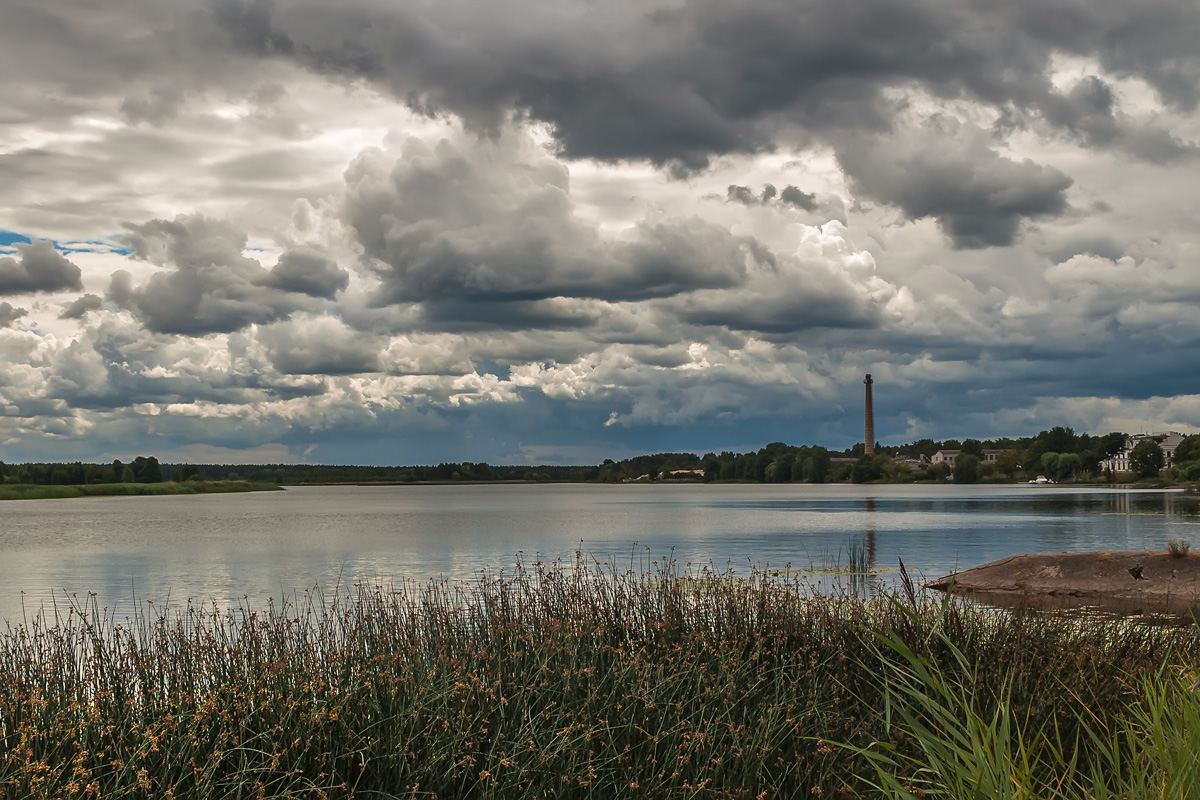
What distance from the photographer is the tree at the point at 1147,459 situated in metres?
168

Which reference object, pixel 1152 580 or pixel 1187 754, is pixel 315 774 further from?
pixel 1152 580

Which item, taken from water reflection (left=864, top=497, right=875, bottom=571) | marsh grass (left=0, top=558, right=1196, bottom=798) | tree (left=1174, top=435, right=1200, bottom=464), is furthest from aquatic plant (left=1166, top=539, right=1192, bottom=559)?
tree (left=1174, top=435, right=1200, bottom=464)

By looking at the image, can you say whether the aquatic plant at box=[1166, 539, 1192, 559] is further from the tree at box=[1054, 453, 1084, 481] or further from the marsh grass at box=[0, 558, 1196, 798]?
the tree at box=[1054, 453, 1084, 481]

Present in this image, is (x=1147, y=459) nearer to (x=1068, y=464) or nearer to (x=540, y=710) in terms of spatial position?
(x=1068, y=464)

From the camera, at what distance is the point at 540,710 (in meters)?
8.90

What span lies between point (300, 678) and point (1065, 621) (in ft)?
33.3

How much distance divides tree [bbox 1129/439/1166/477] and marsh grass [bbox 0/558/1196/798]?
18138 cm

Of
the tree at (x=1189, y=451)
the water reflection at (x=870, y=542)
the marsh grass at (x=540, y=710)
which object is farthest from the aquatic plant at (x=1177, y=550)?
the tree at (x=1189, y=451)

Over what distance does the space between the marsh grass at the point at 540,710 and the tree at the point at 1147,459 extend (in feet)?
595

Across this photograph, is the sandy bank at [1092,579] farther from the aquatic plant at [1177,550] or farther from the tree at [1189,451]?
the tree at [1189,451]

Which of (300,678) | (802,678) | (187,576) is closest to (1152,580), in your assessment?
(802,678)

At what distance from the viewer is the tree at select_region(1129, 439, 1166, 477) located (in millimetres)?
168438

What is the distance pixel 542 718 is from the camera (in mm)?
8336

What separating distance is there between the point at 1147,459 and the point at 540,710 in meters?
189
